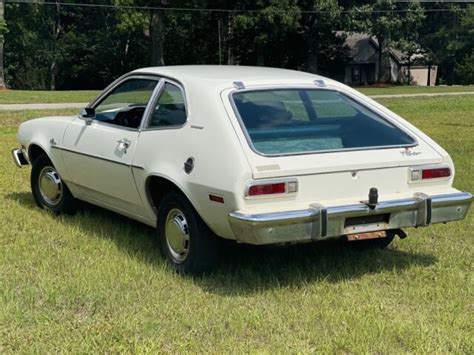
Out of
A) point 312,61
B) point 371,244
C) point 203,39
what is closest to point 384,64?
point 312,61

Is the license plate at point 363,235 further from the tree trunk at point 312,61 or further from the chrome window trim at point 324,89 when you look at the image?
the tree trunk at point 312,61

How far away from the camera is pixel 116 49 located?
5547cm

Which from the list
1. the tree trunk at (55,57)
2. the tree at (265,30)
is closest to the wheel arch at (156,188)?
the tree at (265,30)

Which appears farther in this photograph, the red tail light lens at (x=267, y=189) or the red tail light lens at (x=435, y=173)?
the red tail light lens at (x=435, y=173)

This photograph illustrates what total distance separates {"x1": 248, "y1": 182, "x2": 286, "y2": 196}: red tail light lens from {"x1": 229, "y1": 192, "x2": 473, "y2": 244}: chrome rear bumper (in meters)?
0.14

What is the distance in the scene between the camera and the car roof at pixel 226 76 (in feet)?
16.4

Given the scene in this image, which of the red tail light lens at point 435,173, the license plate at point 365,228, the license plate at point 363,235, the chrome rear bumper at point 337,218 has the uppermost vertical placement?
the red tail light lens at point 435,173

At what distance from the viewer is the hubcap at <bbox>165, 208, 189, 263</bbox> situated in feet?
15.8

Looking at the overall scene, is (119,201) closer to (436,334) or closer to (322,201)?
(322,201)

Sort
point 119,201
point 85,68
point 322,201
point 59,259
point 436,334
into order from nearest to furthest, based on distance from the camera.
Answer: point 436,334
point 322,201
point 59,259
point 119,201
point 85,68

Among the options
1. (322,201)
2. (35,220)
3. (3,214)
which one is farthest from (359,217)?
(3,214)

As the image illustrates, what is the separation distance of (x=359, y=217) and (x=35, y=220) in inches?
132

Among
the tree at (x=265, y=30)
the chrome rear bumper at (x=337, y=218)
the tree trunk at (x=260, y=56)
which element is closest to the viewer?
the chrome rear bumper at (x=337, y=218)

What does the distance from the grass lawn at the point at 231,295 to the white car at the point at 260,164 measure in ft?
1.11
